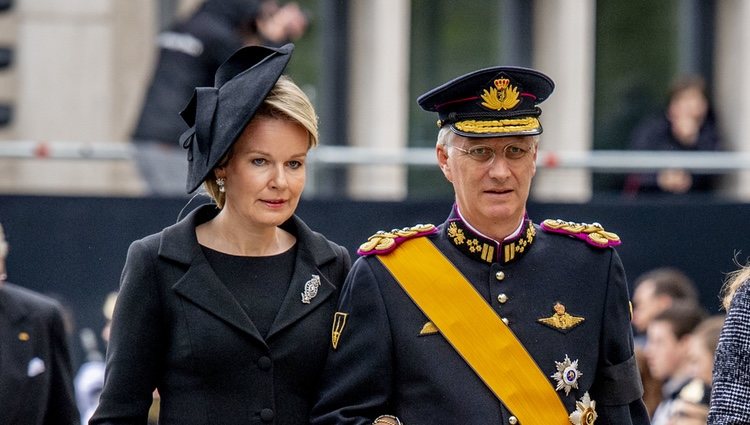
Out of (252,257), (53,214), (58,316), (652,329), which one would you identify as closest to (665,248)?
(652,329)

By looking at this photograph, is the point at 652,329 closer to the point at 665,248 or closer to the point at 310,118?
the point at 665,248

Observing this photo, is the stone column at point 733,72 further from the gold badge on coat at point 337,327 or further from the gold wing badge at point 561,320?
the gold badge on coat at point 337,327

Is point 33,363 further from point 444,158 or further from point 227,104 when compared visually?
point 444,158

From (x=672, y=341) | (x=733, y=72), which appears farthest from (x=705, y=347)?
(x=733, y=72)

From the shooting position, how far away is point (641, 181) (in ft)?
32.4

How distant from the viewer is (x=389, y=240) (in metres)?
4.73

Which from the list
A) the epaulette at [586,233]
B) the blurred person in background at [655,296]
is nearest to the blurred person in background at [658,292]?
the blurred person in background at [655,296]

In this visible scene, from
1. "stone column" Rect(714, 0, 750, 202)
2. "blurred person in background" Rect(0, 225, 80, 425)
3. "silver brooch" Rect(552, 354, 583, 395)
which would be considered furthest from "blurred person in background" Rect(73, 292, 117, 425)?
"stone column" Rect(714, 0, 750, 202)

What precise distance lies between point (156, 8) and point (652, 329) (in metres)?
4.69

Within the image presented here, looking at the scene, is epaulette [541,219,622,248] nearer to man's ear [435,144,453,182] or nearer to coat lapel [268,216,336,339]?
man's ear [435,144,453,182]

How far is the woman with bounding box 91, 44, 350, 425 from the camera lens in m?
4.59

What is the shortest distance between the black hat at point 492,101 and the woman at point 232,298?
1.27 ft

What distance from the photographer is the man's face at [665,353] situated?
27.4 feet

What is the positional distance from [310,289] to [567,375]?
76cm
